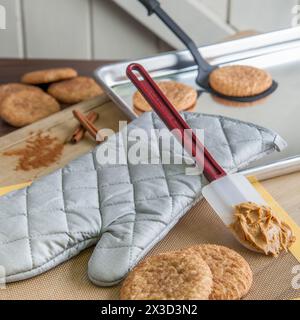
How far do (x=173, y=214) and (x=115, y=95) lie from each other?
14.0 inches

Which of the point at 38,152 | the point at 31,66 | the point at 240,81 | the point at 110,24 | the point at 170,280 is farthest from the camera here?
the point at 110,24

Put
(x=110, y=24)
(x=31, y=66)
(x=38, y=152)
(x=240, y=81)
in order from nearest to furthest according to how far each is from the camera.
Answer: (x=38, y=152), (x=240, y=81), (x=31, y=66), (x=110, y=24)

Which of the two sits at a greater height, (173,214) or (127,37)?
(173,214)

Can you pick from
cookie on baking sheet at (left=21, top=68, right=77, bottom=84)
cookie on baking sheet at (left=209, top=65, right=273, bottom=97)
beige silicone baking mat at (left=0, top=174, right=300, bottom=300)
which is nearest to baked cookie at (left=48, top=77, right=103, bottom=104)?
cookie on baking sheet at (left=21, top=68, right=77, bottom=84)

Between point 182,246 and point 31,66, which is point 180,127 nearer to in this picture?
point 182,246

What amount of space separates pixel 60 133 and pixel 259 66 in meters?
0.41

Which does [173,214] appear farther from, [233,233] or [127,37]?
[127,37]

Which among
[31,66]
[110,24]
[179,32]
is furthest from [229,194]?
[110,24]

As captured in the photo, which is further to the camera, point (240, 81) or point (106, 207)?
point (240, 81)

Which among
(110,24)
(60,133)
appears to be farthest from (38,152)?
(110,24)

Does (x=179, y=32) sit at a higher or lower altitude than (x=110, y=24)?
higher

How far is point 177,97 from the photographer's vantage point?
3.74ft

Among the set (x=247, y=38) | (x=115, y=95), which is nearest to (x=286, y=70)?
(x=247, y=38)

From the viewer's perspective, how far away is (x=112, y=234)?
2.67 ft
